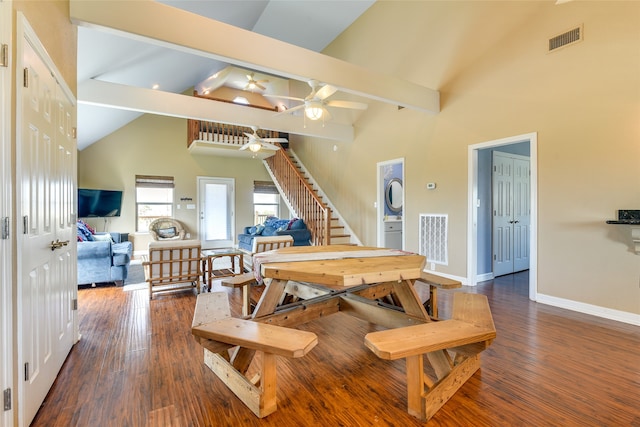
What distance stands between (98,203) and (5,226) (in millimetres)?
6889

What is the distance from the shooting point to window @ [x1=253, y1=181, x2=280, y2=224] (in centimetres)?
930

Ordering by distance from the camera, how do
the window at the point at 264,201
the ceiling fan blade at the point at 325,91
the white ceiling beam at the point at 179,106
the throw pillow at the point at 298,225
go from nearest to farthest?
the ceiling fan blade at the point at 325,91, the white ceiling beam at the point at 179,106, the throw pillow at the point at 298,225, the window at the point at 264,201

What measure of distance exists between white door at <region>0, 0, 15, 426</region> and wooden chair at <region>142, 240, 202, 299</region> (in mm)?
2444

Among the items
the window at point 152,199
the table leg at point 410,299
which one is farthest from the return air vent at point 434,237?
the window at point 152,199

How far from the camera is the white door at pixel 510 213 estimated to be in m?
4.79

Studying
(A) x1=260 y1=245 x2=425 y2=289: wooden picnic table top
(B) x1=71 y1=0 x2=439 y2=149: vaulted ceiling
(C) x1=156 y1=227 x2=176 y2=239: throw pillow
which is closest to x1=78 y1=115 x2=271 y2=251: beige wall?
(B) x1=71 y1=0 x2=439 y2=149: vaulted ceiling

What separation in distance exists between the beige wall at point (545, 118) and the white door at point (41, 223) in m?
4.60

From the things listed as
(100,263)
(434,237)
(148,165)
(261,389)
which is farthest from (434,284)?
(148,165)

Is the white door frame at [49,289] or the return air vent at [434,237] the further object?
the return air vent at [434,237]

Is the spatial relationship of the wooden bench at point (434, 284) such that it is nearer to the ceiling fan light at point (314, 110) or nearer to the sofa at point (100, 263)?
the ceiling fan light at point (314, 110)

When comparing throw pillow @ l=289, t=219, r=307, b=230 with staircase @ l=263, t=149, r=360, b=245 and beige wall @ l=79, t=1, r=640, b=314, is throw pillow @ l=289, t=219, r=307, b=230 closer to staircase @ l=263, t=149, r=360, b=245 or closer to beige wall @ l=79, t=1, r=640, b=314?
staircase @ l=263, t=149, r=360, b=245

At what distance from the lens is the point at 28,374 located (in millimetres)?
1504

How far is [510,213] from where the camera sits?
5.00 m

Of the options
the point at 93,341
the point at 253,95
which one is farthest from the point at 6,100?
the point at 253,95
